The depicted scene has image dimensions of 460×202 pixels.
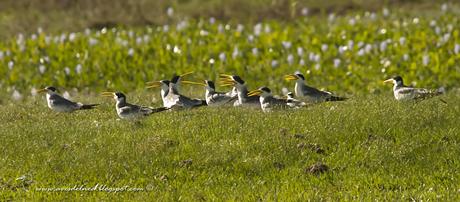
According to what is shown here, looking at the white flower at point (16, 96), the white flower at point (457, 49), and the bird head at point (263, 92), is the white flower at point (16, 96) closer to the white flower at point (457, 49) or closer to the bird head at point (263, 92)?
the bird head at point (263, 92)

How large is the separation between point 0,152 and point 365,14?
54.6 feet

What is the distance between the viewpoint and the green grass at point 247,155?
12094 mm

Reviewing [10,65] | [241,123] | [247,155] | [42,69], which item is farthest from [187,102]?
[10,65]

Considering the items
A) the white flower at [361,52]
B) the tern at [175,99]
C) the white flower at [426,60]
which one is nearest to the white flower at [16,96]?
the tern at [175,99]

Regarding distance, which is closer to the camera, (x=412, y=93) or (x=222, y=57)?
(x=412, y=93)

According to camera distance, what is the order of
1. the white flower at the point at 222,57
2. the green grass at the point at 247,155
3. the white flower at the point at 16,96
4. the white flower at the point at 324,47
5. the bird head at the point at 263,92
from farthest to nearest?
1. the white flower at the point at 324,47
2. the white flower at the point at 222,57
3. the white flower at the point at 16,96
4. the bird head at the point at 263,92
5. the green grass at the point at 247,155

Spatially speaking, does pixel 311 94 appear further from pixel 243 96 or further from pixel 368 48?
pixel 368 48

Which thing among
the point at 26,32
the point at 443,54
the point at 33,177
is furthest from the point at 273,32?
the point at 33,177

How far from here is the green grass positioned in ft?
39.7

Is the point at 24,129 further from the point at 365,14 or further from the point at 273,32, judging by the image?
the point at 365,14

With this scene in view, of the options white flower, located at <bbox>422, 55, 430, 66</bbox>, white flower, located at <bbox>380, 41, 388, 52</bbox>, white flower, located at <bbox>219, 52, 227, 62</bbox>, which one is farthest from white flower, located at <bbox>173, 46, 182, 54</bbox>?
white flower, located at <bbox>422, 55, 430, 66</bbox>

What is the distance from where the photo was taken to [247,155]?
13172 millimetres

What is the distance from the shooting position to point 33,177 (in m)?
12.7

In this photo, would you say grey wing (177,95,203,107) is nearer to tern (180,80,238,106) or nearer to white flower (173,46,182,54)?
tern (180,80,238,106)
